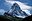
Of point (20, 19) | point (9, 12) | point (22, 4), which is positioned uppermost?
point (22, 4)

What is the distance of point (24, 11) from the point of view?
1.53 metres

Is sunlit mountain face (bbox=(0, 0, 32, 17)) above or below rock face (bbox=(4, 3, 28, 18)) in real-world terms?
above

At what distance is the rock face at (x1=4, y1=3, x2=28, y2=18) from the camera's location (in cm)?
153

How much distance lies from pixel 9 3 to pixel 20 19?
0.33m

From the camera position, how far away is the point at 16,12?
1.54 m

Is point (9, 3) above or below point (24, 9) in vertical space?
above

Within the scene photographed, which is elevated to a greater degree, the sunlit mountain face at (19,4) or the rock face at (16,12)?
the sunlit mountain face at (19,4)

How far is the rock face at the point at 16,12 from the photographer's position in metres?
1.53

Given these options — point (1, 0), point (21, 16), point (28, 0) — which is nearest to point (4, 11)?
point (1, 0)

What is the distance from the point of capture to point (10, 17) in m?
1.54

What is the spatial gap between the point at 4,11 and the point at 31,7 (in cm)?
46

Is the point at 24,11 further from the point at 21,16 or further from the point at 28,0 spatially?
the point at 28,0

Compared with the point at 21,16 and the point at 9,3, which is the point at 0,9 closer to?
the point at 9,3

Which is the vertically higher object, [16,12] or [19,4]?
[19,4]
